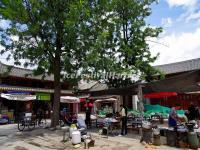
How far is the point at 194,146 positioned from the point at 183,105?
22.0 metres

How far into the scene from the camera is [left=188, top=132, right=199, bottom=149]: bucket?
1023 cm

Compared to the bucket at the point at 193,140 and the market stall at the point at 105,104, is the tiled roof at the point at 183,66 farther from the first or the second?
the bucket at the point at 193,140

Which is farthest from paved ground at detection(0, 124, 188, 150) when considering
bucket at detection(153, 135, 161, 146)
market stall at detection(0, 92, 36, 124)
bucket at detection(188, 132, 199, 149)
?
market stall at detection(0, 92, 36, 124)

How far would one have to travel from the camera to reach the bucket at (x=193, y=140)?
1023 cm

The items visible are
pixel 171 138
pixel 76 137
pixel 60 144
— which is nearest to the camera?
pixel 171 138

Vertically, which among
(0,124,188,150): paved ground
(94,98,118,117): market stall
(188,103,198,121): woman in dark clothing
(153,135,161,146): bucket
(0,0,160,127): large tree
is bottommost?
(0,124,188,150): paved ground

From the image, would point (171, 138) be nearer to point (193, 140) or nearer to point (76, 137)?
point (193, 140)

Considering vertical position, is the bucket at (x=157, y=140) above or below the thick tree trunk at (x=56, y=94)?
below

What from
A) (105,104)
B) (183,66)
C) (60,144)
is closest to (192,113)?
(60,144)

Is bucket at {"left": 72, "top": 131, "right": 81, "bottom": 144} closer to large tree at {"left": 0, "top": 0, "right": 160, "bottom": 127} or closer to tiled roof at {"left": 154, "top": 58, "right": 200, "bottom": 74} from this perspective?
large tree at {"left": 0, "top": 0, "right": 160, "bottom": 127}

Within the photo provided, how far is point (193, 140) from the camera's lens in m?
10.3

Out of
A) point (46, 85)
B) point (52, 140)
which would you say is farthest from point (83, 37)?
point (46, 85)

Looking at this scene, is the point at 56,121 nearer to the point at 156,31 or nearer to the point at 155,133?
the point at 155,133

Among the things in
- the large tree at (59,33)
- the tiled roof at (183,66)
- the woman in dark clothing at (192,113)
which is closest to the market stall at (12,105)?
the large tree at (59,33)
